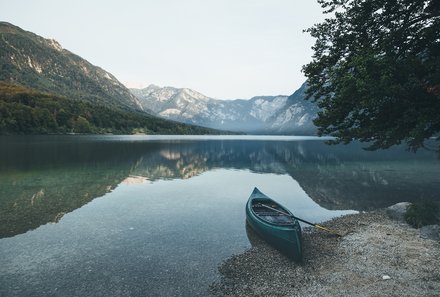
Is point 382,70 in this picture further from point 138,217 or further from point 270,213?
point 138,217

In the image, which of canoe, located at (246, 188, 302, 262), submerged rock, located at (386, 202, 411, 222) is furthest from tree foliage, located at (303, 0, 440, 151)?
canoe, located at (246, 188, 302, 262)

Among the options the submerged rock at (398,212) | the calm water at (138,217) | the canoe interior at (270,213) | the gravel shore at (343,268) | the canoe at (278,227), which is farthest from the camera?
the submerged rock at (398,212)

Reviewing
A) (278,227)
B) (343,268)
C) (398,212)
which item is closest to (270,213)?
(278,227)

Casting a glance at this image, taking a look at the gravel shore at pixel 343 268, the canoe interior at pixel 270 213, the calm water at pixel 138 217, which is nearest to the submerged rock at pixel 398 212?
the gravel shore at pixel 343 268

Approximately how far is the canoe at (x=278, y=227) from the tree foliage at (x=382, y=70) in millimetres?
8885

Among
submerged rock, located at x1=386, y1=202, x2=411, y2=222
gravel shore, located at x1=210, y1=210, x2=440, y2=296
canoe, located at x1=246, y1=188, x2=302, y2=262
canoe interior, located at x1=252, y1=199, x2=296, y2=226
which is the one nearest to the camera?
gravel shore, located at x1=210, y1=210, x2=440, y2=296

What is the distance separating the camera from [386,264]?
17266 millimetres

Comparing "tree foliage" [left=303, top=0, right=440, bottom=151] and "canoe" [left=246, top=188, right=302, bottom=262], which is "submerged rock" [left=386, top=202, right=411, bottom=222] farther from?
"canoe" [left=246, top=188, right=302, bottom=262]

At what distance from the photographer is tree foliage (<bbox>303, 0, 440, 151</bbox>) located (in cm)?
1944

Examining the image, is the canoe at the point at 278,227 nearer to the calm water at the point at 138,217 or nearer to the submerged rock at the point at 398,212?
the calm water at the point at 138,217

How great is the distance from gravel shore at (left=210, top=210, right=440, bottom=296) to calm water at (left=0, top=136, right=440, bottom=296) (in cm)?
172

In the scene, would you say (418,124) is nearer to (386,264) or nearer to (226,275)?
(386,264)

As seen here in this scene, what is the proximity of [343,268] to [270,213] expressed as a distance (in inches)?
316

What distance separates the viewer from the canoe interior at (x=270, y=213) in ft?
72.0
